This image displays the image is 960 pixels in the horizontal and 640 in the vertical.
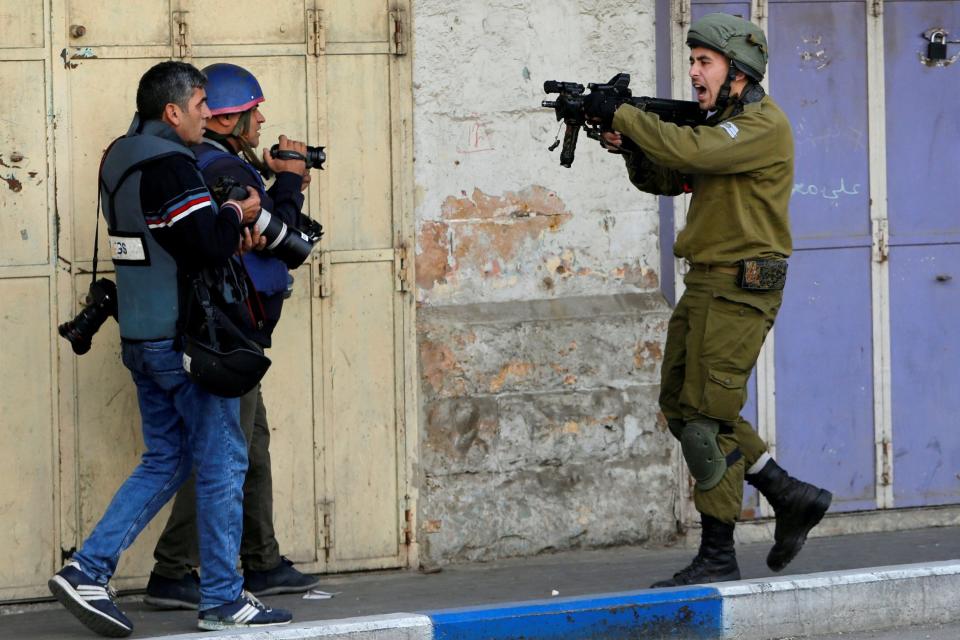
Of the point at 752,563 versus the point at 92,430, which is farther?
the point at 752,563

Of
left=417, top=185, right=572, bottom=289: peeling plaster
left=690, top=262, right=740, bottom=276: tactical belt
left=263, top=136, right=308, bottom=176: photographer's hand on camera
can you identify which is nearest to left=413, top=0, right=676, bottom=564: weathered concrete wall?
left=417, top=185, right=572, bottom=289: peeling plaster

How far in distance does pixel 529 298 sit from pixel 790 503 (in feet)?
4.77

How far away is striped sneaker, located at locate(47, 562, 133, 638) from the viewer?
18.4 feet

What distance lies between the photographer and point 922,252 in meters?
7.66

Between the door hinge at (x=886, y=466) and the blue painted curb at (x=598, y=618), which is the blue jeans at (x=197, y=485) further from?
the door hinge at (x=886, y=466)

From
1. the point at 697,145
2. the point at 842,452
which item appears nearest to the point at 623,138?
the point at 697,145

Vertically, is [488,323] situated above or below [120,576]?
above

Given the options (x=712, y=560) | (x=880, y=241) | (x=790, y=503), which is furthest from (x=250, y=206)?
(x=880, y=241)

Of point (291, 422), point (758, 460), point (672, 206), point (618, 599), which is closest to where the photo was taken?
point (618, 599)

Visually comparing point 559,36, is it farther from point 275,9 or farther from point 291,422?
point 291,422

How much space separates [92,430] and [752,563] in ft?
8.92

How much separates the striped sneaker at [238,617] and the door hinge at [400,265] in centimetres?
159

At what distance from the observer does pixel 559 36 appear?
702cm

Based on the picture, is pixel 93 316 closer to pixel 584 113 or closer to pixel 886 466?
pixel 584 113
